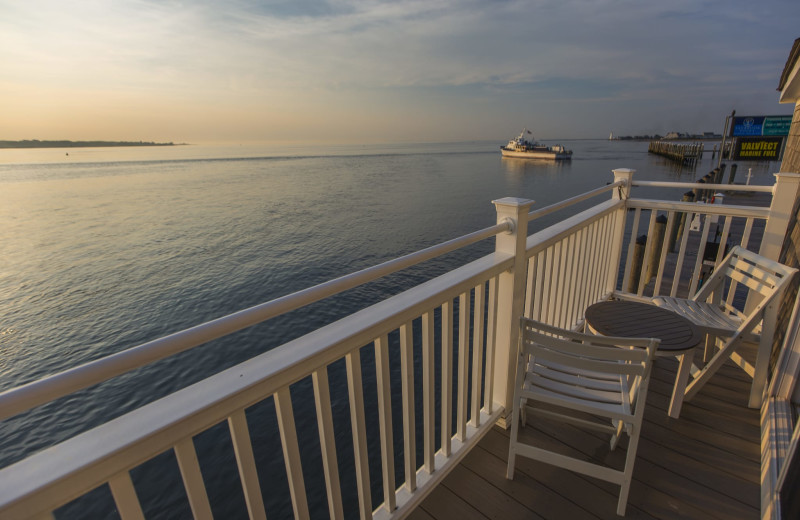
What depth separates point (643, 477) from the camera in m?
1.95

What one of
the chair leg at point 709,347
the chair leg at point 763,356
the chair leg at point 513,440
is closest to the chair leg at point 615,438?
the chair leg at point 513,440

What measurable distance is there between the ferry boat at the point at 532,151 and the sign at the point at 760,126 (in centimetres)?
4000

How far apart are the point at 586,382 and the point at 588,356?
255 millimetres

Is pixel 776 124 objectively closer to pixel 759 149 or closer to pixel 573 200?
pixel 759 149

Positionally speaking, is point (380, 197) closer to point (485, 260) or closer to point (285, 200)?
point (285, 200)

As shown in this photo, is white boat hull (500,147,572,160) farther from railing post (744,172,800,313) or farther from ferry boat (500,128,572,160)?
railing post (744,172,800,313)

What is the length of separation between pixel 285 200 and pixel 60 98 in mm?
15570

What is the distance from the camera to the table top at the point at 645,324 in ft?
6.89

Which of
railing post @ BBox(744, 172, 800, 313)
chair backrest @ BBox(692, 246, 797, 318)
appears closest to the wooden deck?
chair backrest @ BBox(692, 246, 797, 318)

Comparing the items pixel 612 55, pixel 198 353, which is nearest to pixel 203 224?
pixel 198 353

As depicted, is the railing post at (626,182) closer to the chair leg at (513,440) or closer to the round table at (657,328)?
the round table at (657,328)

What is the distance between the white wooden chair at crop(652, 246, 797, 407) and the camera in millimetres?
2236

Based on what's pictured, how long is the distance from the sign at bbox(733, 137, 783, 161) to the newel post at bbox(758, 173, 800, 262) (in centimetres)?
1181

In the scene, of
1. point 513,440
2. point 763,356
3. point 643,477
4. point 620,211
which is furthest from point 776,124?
point 513,440
